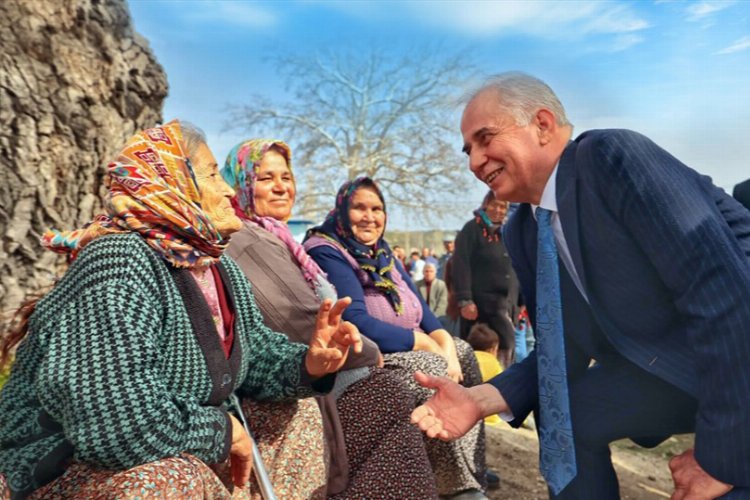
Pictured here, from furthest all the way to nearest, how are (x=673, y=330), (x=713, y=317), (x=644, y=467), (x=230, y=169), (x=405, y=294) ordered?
(x=644, y=467)
(x=405, y=294)
(x=230, y=169)
(x=673, y=330)
(x=713, y=317)

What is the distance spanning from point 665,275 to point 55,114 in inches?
173

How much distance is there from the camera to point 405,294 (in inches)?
140

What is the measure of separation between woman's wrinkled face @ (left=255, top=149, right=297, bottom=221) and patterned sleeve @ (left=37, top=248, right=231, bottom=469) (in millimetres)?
1597

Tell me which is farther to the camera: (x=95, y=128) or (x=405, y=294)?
(x=95, y=128)

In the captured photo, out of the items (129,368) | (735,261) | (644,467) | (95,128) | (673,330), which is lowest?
(644,467)

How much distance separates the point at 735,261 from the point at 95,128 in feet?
14.9

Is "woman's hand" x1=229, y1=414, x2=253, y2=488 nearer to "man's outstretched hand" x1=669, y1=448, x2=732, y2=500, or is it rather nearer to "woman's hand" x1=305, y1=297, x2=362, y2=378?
"woman's hand" x1=305, y1=297, x2=362, y2=378

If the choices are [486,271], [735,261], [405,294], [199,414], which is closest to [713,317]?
[735,261]

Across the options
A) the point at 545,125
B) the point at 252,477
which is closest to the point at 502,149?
the point at 545,125

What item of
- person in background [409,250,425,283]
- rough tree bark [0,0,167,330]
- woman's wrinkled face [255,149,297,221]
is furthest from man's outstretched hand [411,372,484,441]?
person in background [409,250,425,283]

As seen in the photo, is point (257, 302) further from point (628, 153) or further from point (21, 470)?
point (628, 153)

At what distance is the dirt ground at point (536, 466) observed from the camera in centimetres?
379

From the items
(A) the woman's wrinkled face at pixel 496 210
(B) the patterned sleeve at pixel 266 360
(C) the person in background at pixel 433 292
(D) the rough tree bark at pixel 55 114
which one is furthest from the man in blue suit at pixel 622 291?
(C) the person in background at pixel 433 292

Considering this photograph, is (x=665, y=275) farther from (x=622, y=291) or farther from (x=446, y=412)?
(x=446, y=412)
